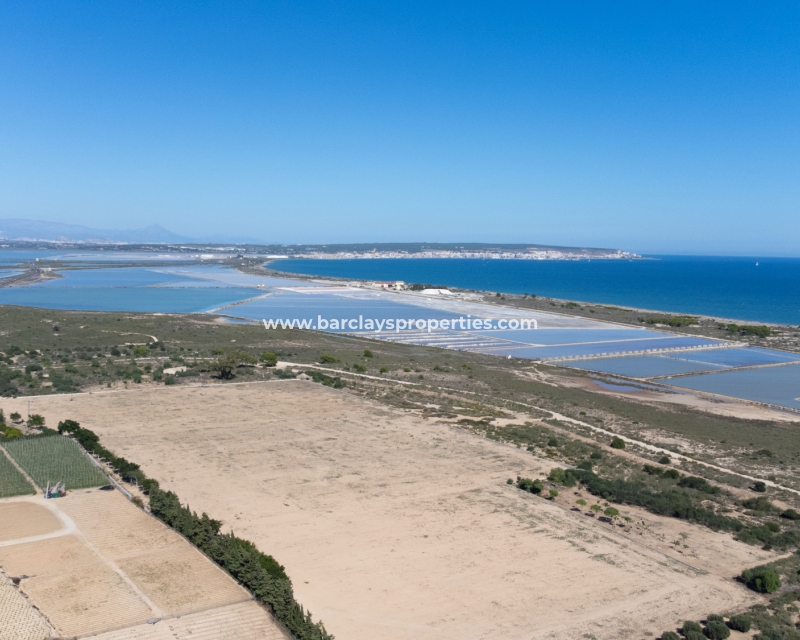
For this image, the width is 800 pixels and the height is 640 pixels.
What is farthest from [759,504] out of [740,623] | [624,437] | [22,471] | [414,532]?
[22,471]

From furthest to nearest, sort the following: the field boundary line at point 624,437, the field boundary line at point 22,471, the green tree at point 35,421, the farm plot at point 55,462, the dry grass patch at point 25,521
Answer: the green tree at point 35,421 < the field boundary line at point 624,437 < the farm plot at point 55,462 < the field boundary line at point 22,471 < the dry grass patch at point 25,521

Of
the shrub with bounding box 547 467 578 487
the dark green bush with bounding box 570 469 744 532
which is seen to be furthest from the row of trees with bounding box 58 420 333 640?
the dark green bush with bounding box 570 469 744 532

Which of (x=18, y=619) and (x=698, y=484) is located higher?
(x=698, y=484)

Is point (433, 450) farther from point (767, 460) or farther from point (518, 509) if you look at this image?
point (767, 460)

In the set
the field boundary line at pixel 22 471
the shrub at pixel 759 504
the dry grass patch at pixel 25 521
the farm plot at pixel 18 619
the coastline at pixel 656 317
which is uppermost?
the coastline at pixel 656 317

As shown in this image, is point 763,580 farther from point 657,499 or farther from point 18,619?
point 18,619

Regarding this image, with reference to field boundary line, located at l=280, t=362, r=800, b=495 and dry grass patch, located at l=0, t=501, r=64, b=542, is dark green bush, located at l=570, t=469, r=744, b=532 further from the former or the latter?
dry grass patch, located at l=0, t=501, r=64, b=542

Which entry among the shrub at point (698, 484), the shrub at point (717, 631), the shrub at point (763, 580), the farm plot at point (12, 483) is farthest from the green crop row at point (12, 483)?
the shrub at point (698, 484)

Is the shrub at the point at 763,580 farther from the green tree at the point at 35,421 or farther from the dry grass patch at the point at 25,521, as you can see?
the green tree at the point at 35,421
